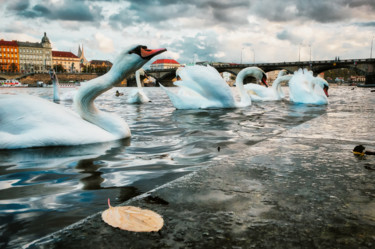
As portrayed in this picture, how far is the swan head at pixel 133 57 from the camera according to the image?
3.91 metres

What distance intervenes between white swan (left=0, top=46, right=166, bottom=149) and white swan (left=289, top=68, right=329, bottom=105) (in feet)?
33.6

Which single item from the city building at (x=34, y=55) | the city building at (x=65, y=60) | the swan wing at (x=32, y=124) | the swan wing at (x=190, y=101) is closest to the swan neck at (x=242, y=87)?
the swan wing at (x=190, y=101)

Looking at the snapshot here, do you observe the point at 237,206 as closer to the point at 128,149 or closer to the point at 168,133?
the point at 128,149

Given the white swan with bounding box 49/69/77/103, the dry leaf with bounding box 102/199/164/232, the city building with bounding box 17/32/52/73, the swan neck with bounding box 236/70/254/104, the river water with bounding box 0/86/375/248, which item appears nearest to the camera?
the dry leaf with bounding box 102/199/164/232

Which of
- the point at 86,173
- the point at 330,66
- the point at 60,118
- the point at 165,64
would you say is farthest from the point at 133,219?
the point at 165,64

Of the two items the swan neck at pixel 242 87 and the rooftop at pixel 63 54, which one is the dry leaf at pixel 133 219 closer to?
the swan neck at pixel 242 87

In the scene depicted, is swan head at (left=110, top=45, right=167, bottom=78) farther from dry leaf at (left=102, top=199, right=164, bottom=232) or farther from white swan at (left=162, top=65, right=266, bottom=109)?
white swan at (left=162, top=65, right=266, bottom=109)

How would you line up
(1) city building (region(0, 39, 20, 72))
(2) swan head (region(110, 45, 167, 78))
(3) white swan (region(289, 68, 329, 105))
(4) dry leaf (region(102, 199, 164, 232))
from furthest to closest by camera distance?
(1) city building (region(0, 39, 20, 72))
(3) white swan (region(289, 68, 329, 105))
(2) swan head (region(110, 45, 167, 78))
(4) dry leaf (region(102, 199, 164, 232))

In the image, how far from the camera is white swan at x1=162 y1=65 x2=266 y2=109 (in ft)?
31.5

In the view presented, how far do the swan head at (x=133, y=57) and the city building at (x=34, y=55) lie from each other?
129m

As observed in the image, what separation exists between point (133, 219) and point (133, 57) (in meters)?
2.90

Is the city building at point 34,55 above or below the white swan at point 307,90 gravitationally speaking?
above

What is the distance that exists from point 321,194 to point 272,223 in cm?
51

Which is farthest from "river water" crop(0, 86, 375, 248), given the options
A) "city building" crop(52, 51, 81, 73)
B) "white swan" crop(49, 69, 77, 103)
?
"city building" crop(52, 51, 81, 73)
